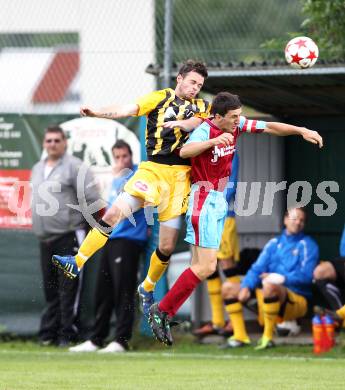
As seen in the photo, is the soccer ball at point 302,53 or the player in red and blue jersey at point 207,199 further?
the soccer ball at point 302,53

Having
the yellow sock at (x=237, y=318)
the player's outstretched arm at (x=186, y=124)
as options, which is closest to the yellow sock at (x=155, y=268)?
the player's outstretched arm at (x=186, y=124)

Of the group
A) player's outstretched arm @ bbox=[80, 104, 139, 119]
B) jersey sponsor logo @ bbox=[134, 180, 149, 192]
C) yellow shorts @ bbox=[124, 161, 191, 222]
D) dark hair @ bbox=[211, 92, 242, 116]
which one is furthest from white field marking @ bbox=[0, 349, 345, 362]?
player's outstretched arm @ bbox=[80, 104, 139, 119]

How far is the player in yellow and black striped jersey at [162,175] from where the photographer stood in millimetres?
10180

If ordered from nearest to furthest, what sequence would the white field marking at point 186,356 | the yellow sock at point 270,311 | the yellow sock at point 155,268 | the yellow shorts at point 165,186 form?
the yellow shorts at point 165,186
the yellow sock at point 155,268
the white field marking at point 186,356
the yellow sock at point 270,311

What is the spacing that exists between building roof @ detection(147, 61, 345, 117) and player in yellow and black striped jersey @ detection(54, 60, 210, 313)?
2387 millimetres

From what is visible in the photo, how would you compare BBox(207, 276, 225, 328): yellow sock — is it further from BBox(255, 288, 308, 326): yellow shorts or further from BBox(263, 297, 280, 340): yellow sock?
BBox(263, 297, 280, 340): yellow sock

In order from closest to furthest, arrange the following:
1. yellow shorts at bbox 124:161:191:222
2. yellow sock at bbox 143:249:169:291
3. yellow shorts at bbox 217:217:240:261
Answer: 1. yellow shorts at bbox 124:161:191:222
2. yellow sock at bbox 143:249:169:291
3. yellow shorts at bbox 217:217:240:261

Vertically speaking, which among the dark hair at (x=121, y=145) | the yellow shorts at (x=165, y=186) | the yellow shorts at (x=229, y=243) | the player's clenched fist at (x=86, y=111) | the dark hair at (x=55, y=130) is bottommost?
the yellow shorts at (x=229, y=243)

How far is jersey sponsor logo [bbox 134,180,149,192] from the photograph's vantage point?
10.2 metres

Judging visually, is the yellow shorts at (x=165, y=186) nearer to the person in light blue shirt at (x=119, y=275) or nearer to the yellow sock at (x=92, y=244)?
the yellow sock at (x=92, y=244)

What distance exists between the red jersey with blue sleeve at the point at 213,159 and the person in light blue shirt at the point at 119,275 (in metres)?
3.39

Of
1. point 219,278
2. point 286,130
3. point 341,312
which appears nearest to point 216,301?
point 219,278

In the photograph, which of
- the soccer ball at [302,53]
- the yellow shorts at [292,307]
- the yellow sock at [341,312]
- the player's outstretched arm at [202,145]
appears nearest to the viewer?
the player's outstretched arm at [202,145]

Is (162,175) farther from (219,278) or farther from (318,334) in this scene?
(219,278)
